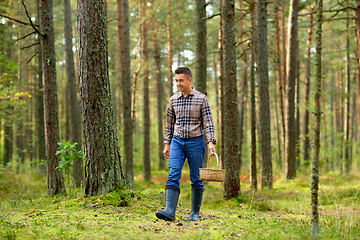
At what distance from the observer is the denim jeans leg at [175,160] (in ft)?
14.7

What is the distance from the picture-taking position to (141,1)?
1437 centimetres

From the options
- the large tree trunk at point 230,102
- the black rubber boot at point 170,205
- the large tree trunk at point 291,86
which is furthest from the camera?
the large tree trunk at point 291,86

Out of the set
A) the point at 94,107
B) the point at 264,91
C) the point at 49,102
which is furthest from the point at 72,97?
the point at 264,91

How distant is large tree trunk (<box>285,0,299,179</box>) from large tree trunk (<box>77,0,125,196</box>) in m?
9.89

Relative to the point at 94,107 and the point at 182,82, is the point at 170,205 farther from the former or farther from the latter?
the point at 94,107

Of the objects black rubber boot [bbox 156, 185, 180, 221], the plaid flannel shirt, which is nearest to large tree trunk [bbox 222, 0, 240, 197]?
the plaid flannel shirt

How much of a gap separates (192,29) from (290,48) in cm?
1071

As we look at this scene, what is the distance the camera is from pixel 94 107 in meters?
5.24

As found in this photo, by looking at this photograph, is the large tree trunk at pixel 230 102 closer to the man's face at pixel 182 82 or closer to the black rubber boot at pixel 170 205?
the man's face at pixel 182 82

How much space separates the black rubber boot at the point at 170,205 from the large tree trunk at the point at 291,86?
396 inches

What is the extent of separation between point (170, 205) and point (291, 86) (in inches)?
412

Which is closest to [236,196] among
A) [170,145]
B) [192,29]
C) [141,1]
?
[170,145]

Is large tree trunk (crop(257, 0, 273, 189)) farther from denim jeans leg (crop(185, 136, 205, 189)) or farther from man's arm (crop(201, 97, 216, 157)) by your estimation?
denim jeans leg (crop(185, 136, 205, 189))

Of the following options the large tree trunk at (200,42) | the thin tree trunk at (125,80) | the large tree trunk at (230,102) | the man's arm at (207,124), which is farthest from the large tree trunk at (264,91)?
the man's arm at (207,124)
